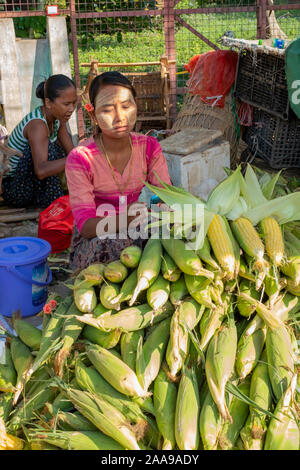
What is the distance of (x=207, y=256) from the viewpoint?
218 centimetres

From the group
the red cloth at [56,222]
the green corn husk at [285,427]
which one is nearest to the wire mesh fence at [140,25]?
the red cloth at [56,222]

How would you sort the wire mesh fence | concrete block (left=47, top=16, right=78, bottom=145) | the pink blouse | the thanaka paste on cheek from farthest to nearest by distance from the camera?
1. the wire mesh fence
2. concrete block (left=47, top=16, right=78, bottom=145)
3. the pink blouse
4. the thanaka paste on cheek

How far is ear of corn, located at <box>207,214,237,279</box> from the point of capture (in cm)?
214

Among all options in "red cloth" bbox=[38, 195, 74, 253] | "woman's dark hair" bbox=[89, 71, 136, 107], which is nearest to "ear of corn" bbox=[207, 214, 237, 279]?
"woman's dark hair" bbox=[89, 71, 136, 107]

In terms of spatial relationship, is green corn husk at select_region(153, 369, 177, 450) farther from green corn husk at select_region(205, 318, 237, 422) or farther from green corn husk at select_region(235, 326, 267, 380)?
green corn husk at select_region(235, 326, 267, 380)

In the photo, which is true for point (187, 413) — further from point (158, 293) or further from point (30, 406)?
point (30, 406)

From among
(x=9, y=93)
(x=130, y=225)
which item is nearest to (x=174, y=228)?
(x=130, y=225)

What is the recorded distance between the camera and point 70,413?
1.96m

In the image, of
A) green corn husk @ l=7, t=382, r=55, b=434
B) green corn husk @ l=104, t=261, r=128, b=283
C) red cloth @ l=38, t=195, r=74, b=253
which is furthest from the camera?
red cloth @ l=38, t=195, r=74, b=253

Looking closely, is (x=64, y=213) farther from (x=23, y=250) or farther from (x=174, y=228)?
(x=174, y=228)

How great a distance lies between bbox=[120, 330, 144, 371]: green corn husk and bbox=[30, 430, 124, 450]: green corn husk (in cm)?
29

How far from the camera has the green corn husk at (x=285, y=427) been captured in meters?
1.79

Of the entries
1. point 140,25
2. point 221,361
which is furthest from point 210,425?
point 140,25

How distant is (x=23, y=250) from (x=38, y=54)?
431 centimetres
